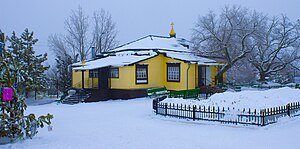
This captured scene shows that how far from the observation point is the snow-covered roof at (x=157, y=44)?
1399 inches

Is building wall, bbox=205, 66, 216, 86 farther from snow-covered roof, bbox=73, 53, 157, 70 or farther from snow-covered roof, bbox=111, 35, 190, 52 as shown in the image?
snow-covered roof, bbox=73, 53, 157, 70

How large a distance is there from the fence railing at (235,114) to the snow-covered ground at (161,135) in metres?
0.33

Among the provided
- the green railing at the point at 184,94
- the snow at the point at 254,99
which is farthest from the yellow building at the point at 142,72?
the snow at the point at 254,99

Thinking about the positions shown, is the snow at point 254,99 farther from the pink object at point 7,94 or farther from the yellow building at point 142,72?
the yellow building at point 142,72

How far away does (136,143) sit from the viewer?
1107 cm

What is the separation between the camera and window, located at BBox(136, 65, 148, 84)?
3044 cm

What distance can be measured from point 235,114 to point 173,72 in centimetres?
1814

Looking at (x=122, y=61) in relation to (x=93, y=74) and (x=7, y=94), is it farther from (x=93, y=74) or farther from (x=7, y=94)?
(x=7, y=94)

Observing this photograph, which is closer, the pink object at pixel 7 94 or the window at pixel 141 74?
the pink object at pixel 7 94

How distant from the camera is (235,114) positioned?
14398mm

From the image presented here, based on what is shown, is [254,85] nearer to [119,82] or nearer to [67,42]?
[119,82]

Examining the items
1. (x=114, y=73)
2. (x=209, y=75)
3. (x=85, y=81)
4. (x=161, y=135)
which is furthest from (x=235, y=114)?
(x=85, y=81)

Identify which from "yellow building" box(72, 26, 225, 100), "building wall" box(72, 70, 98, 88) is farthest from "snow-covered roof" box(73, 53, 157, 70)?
"building wall" box(72, 70, 98, 88)

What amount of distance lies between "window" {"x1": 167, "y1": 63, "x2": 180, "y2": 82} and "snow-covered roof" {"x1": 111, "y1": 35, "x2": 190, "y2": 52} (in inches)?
133
